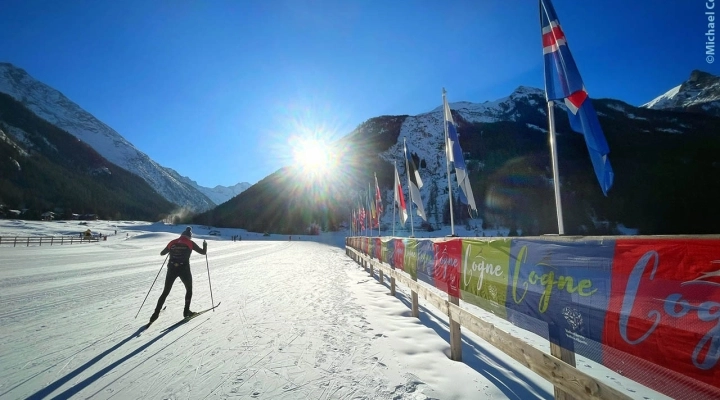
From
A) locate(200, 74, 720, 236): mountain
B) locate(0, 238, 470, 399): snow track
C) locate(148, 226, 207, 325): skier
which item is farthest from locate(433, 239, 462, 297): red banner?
locate(200, 74, 720, 236): mountain

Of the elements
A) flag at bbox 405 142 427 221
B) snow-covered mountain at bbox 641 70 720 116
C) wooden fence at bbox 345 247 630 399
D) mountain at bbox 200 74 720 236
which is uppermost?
snow-covered mountain at bbox 641 70 720 116

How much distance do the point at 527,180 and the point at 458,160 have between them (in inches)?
4383

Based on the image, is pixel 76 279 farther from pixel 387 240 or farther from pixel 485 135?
pixel 485 135

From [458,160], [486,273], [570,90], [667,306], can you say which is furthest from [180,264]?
[570,90]

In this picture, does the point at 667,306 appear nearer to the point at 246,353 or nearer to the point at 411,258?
the point at 246,353

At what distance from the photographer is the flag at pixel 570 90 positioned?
4641mm

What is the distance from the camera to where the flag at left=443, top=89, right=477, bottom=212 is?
8648 mm

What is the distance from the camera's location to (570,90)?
16.7ft

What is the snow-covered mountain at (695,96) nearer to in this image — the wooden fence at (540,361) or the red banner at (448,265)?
the red banner at (448,265)

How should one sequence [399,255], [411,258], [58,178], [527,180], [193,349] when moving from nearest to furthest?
[193,349] < [411,258] < [399,255] < [58,178] < [527,180]

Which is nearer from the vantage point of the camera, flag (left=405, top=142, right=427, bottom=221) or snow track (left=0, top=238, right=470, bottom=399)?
snow track (left=0, top=238, right=470, bottom=399)

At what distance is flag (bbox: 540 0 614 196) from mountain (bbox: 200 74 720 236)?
2505 inches

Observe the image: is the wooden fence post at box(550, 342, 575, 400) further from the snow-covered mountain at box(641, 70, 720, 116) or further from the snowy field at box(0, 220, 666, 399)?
the snow-covered mountain at box(641, 70, 720, 116)

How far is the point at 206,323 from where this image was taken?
675 cm
